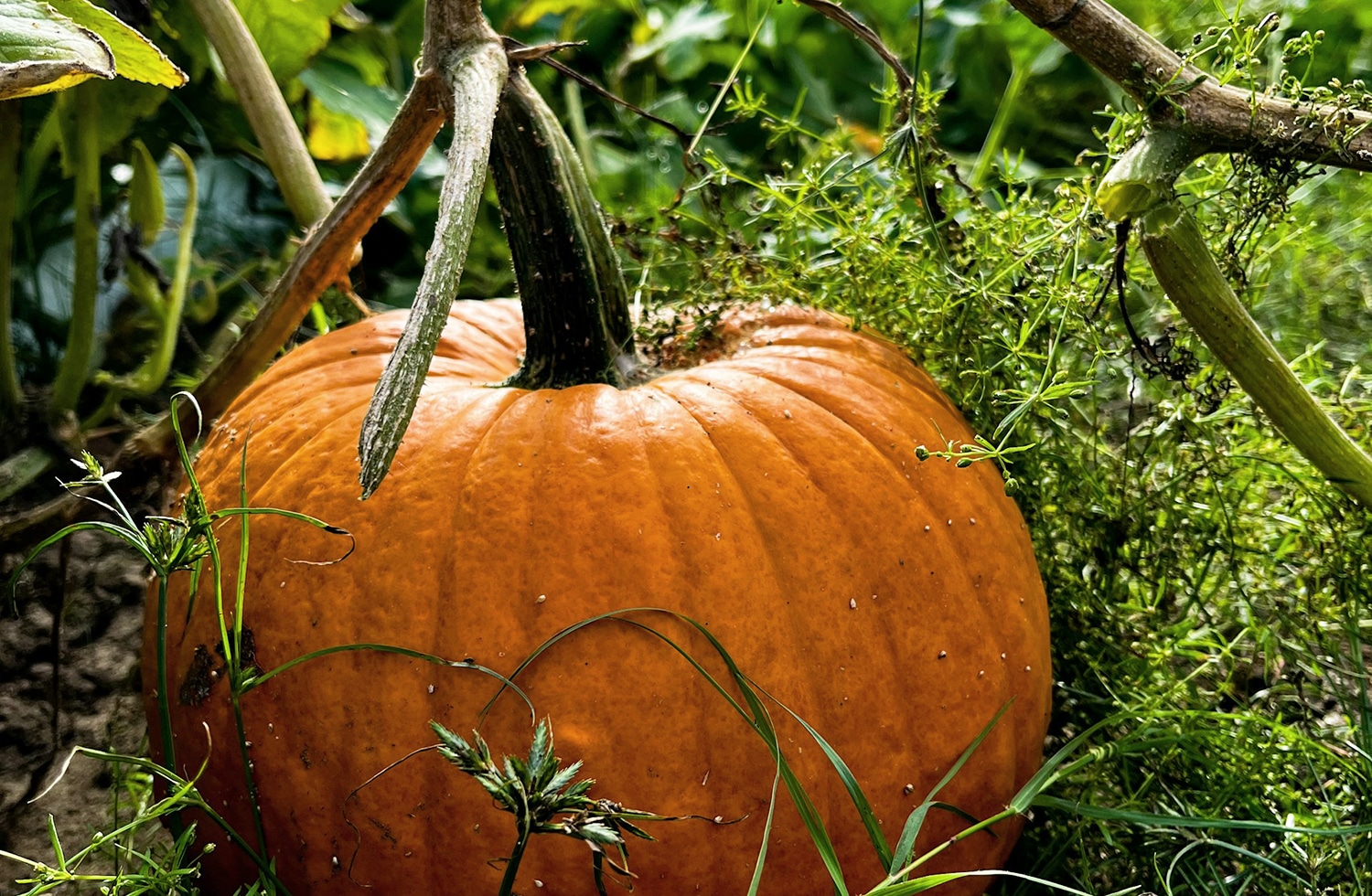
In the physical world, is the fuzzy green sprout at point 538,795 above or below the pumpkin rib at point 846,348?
below

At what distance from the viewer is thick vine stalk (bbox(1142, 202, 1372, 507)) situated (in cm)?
92

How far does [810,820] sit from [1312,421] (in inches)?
20.9

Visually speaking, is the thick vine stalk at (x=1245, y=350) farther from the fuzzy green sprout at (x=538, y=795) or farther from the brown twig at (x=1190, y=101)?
the fuzzy green sprout at (x=538, y=795)

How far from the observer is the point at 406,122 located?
0.99 metres

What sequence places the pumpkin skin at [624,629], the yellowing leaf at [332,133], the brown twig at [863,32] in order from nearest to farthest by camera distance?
the pumpkin skin at [624,629], the brown twig at [863,32], the yellowing leaf at [332,133]

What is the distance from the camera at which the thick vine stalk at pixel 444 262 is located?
0.68 meters

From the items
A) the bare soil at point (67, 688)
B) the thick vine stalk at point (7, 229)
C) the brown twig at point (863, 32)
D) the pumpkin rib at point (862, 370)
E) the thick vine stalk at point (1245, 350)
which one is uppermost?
the brown twig at point (863, 32)

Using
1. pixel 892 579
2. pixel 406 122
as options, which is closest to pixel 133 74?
pixel 406 122

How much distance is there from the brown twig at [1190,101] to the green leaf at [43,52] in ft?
2.17

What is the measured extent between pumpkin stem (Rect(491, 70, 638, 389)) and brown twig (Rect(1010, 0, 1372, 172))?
39cm

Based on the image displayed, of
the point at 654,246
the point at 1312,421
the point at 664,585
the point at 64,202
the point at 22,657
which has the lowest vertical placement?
the point at 22,657

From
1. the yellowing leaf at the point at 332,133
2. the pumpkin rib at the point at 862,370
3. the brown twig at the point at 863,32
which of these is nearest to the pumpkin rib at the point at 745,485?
the pumpkin rib at the point at 862,370

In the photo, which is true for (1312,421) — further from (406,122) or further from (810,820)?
(406,122)

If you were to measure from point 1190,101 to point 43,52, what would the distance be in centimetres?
82
